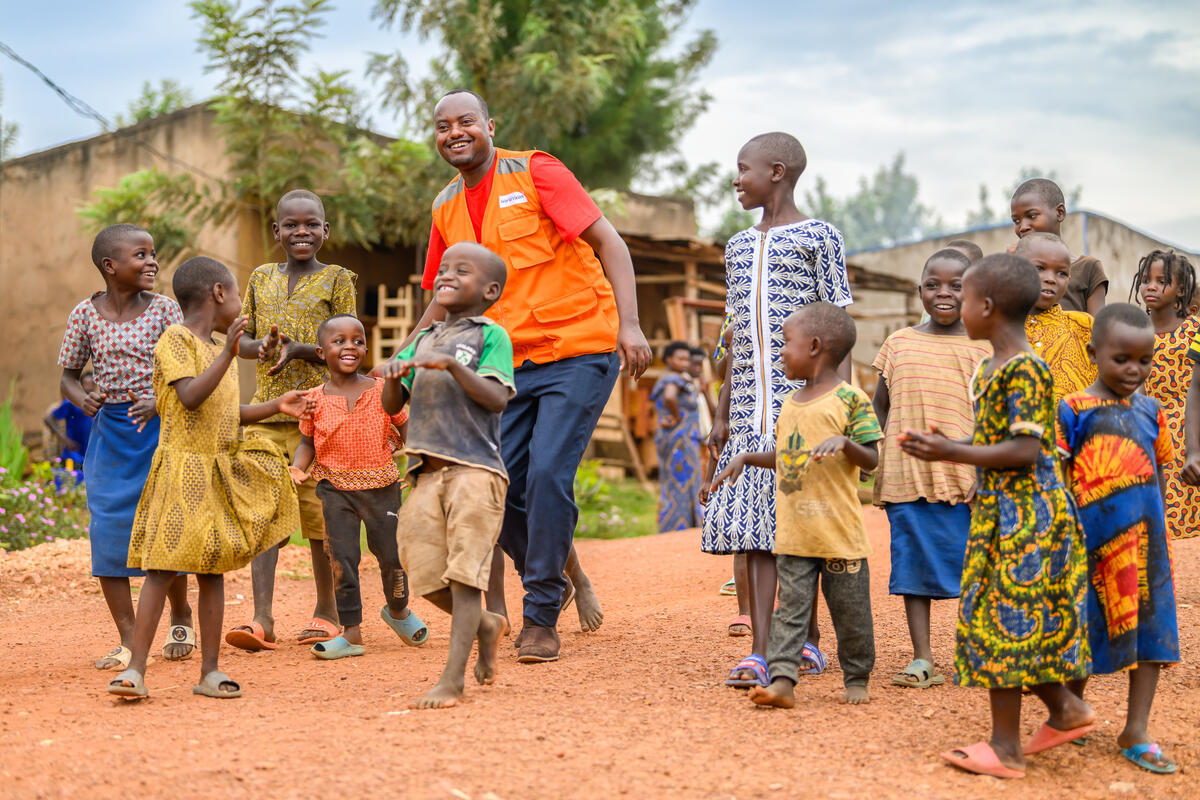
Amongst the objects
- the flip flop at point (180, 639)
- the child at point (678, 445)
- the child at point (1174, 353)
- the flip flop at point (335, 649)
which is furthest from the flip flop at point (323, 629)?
the child at point (678, 445)

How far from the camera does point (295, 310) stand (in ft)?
17.1

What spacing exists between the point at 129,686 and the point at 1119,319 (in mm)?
3351

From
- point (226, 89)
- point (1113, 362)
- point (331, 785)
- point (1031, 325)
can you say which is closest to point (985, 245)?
point (226, 89)

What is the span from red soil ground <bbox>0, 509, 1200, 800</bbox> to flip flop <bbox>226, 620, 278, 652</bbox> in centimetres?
7

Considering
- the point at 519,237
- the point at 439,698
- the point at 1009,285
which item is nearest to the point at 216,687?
the point at 439,698

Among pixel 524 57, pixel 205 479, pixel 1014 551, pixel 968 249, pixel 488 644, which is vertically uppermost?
pixel 524 57

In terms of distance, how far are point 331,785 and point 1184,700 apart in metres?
2.87

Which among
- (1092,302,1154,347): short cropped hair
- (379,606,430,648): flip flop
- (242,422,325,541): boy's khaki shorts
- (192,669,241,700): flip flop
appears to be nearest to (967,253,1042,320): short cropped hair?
(1092,302,1154,347): short cropped hair

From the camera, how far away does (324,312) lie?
17.2ft

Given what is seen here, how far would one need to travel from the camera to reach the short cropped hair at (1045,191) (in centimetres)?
509

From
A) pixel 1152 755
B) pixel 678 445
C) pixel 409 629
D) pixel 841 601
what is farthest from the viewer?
pixel 678 445

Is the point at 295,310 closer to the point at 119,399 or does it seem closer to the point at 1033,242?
the point at 119,399

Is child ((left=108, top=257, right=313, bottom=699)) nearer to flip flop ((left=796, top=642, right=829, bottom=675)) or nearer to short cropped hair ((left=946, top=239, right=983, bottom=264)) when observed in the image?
flip flop ((left=796, top=642, right=829, bottom=675))

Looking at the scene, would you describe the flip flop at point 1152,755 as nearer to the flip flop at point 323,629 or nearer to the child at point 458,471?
the child at point 458,471
